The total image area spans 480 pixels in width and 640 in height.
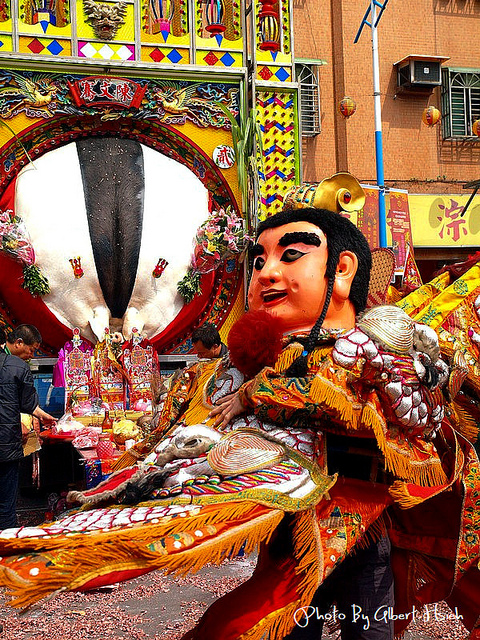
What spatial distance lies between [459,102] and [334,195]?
1350 cm

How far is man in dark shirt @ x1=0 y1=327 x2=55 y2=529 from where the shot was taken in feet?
16.6

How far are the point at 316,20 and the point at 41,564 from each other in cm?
1405

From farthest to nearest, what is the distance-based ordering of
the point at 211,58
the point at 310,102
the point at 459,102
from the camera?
the point at 459,102 → the point at 310,102 → the point at 211,58

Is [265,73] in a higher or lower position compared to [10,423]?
higher

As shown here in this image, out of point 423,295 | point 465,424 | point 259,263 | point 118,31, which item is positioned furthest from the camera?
point 118,31

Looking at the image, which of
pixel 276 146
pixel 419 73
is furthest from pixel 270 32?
pixel 419 73

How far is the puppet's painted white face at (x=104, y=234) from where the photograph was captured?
7574mm

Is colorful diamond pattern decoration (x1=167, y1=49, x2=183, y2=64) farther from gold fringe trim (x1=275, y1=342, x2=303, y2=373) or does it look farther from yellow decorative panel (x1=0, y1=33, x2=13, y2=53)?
gold fringe trim (x1=275, y1=342, x2=303, y2=373)

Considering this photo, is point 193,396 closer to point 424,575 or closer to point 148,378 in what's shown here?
point 424,575

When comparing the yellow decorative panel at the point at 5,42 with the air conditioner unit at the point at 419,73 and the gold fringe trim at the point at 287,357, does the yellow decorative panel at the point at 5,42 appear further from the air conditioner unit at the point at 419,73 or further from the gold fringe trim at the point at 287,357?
the air conditioner unit at the point at 419,73

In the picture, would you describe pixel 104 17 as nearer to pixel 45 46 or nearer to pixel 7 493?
pixel 45 46

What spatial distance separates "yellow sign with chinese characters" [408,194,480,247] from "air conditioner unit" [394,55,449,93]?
6.78ft

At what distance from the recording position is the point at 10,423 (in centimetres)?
507

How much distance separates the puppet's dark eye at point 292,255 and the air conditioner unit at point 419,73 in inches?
498
